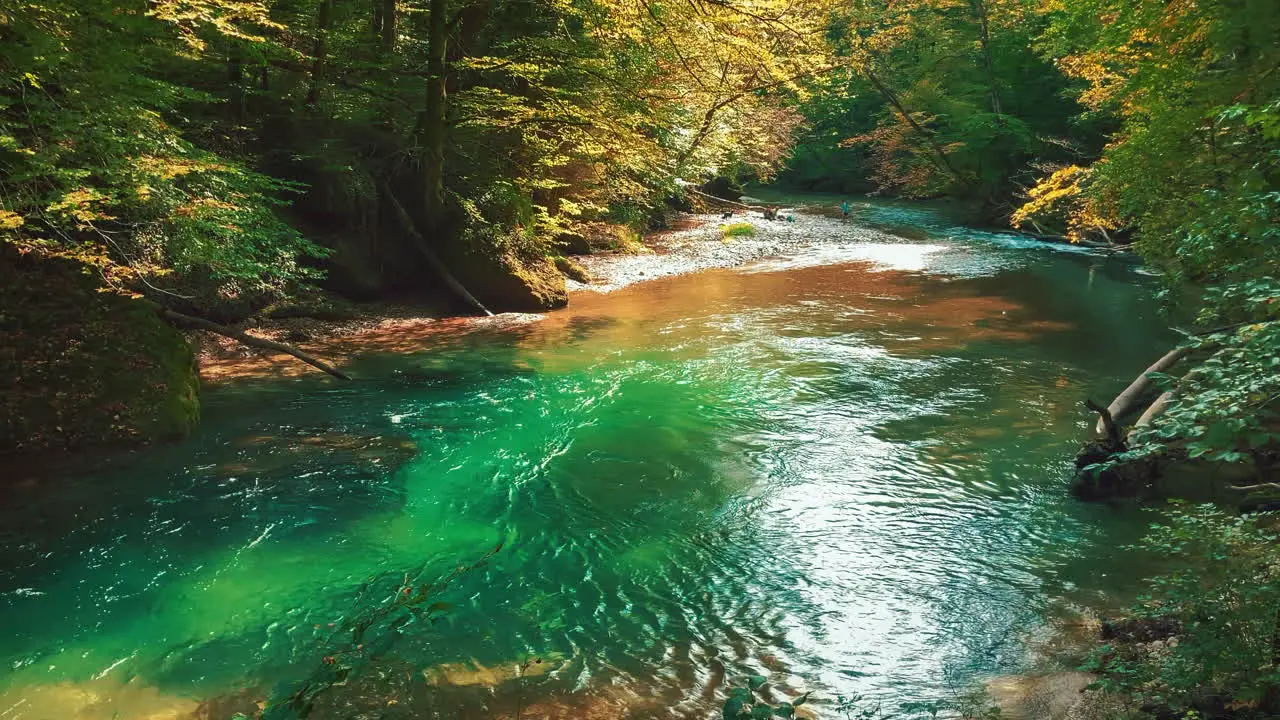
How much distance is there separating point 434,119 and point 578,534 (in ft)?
35.7

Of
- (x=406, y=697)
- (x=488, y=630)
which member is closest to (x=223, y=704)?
(x=406, y=697)

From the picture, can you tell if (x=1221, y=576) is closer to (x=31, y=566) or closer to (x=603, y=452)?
(x=603, y=452)

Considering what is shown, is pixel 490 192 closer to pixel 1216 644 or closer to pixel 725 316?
pixel 725 316

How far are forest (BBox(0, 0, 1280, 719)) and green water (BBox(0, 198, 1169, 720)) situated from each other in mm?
731

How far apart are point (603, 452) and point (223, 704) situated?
17.2 ft

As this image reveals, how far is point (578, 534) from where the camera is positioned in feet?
25.2

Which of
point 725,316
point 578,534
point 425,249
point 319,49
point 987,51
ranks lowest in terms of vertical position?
point 578,534

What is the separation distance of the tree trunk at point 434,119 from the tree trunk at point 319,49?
6.04ft

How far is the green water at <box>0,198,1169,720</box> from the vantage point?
5.50m

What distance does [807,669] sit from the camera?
5.61 m

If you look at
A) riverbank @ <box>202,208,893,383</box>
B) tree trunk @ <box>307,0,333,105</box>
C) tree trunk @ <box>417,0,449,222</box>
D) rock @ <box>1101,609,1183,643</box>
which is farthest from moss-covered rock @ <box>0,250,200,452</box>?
rock @ <box>1101,609,1183,643</box>

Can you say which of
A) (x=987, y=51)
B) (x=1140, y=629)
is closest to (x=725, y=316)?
(x=1140, y=629)

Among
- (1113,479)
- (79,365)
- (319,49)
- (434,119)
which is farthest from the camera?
(434,119)

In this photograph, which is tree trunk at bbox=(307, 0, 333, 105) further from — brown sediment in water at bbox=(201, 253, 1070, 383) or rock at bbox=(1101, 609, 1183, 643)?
rock at bbox=(1101, 609, 1183, 643)
